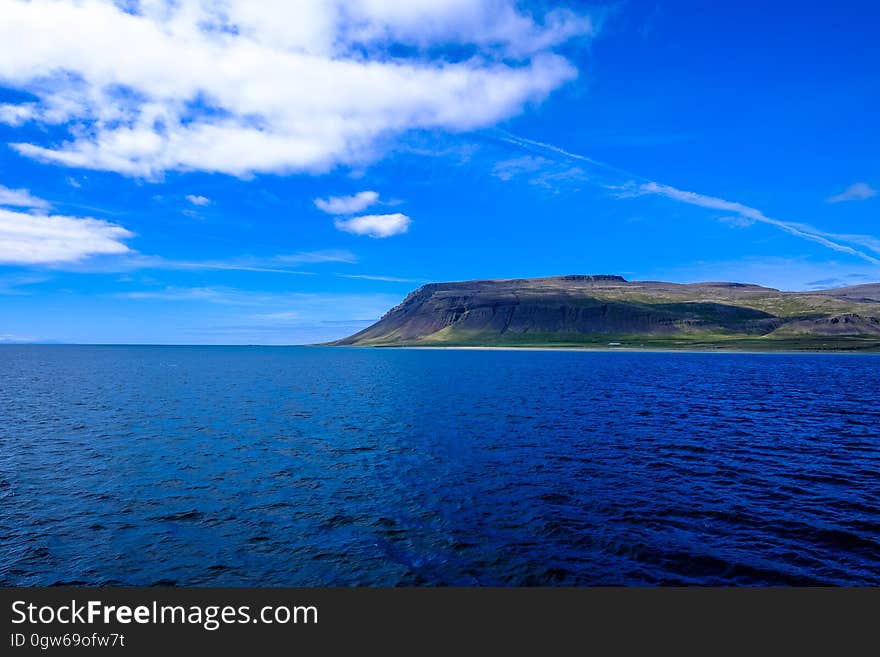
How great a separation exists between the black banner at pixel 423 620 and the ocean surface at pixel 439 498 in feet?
7.89

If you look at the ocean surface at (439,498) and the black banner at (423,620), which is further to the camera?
the ocean surface at (439,498)

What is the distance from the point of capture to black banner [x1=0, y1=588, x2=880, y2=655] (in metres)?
15.1

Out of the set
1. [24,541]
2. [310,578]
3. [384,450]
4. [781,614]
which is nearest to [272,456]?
[384,450]

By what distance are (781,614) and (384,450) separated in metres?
34.7

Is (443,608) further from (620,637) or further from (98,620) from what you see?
(98,620)

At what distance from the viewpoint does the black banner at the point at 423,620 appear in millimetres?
15125

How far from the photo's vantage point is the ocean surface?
22.3 metres

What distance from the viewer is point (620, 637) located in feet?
52.3

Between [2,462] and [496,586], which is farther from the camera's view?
[2,462]

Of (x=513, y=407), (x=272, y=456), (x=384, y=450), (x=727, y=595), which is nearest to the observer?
(x=727, y=595)

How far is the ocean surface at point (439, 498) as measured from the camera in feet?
73.3

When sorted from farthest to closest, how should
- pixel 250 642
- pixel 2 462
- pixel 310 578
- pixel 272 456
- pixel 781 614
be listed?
pixel 272 456
pixel 2 462
pixel 310 578
pixel 781 614
pixel 250 642

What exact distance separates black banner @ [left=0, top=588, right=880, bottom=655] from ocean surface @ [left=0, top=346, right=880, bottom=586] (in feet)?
7.89

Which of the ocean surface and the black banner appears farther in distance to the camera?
the ocean surface
